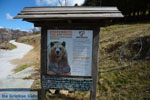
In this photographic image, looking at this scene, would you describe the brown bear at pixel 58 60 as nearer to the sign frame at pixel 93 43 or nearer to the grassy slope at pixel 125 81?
the sign frame at pixel 93 43

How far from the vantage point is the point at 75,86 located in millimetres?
2799

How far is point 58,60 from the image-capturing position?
280 centimetres

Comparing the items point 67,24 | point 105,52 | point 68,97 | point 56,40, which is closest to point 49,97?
point 68,97

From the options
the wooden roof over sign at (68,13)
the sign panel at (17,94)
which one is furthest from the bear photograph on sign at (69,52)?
the sign panel at (17,94)

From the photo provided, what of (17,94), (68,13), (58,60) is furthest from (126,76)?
(17,94)

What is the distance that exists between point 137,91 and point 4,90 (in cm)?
474

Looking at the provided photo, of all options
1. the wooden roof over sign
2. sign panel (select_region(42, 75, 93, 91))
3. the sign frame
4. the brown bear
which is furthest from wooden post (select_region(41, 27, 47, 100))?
the wooden roof over sign

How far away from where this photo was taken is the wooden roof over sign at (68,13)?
92.7 inches

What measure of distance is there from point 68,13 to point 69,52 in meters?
0.99

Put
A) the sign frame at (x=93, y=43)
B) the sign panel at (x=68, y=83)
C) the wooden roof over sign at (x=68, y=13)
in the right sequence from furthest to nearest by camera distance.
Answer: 1. the sign panel at (x=68, y=83)
2. the sign frame at (x=93, y=43)
3. the wooden roof over sign at (x=68, y=13)

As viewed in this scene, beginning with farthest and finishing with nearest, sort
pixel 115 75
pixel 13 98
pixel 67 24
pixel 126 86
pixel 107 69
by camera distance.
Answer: pixel 107 69
pixel 115 75
pixel 126 86
pixel 13 98
pixel 67 24

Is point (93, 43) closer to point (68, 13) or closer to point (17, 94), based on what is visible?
point (68, 13)

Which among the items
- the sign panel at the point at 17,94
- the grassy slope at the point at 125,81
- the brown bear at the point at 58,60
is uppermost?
the brown bear at the point at 58,60

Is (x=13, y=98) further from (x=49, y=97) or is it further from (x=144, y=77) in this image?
(x=144, y=77)
